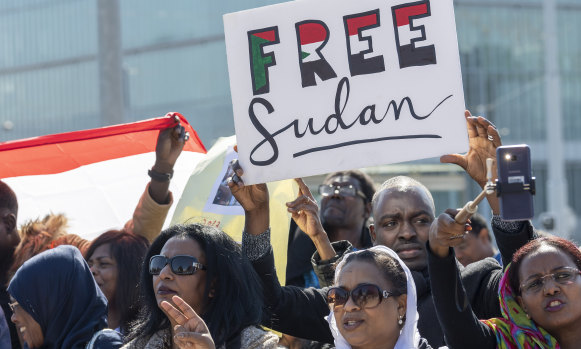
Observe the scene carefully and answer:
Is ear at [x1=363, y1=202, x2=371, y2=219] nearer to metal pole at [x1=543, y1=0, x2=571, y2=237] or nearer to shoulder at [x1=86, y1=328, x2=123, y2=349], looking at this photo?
shoulder at [x1=86, y1=328, x2=123, y2=349]

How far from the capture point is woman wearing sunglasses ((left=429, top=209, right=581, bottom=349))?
3.92 m

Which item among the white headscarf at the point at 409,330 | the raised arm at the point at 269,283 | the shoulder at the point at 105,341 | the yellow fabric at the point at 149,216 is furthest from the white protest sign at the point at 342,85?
the yellow fabric at the point at 149,216

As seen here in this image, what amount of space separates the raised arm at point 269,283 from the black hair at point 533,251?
35.5 inches

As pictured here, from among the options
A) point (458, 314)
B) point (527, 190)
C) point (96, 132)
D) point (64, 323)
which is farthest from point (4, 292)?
point (527, 190)

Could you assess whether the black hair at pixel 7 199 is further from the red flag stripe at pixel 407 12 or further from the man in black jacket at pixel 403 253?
the red flag stripe at pixel 407 12

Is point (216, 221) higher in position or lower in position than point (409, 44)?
lower

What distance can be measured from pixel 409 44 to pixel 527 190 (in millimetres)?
1077

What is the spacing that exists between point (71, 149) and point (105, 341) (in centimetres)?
227

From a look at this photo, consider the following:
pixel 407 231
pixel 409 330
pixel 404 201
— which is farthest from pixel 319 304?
pixel 409 330

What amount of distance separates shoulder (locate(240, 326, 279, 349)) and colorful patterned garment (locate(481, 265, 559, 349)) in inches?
32.0

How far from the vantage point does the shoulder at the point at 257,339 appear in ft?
13.5

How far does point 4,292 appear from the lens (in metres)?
5.21

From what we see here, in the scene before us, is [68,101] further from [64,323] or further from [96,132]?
[64,323]

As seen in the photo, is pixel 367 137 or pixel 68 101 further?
pixel 68 101
